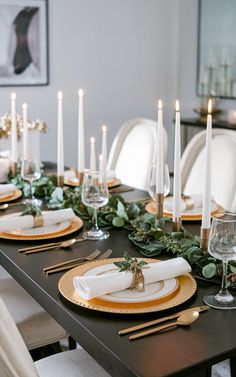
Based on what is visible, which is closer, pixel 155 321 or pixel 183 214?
pixel 155 321

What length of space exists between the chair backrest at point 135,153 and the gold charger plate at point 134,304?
1503 mm

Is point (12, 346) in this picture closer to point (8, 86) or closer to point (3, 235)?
point (3, 235)

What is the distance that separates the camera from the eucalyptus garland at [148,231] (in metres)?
1.31

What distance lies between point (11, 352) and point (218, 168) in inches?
62.2

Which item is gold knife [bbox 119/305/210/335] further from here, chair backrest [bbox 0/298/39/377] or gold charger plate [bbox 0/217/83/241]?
gold charger plate [bbox 0/217/83/241]

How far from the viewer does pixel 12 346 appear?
97cm

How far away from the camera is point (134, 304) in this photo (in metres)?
1.12

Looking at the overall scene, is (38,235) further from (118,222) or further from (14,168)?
(14,168)

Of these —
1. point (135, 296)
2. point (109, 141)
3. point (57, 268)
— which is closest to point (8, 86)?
point (109, 141)

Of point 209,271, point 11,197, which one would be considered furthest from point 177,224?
point 11,197

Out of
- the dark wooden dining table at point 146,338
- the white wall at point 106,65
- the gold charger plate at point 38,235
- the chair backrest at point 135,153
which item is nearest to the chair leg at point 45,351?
the gold charger plate at point 38,235

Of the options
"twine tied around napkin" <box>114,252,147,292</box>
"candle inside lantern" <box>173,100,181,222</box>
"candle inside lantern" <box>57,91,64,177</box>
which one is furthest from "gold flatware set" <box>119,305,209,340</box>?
"candle inside lantern" <box>57,91,64,177</box>

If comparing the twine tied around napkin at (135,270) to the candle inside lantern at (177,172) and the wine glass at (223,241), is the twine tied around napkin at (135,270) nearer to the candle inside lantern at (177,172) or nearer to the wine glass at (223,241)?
the wine glass at (223,241)

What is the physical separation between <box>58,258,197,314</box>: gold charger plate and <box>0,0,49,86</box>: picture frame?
3.08m
